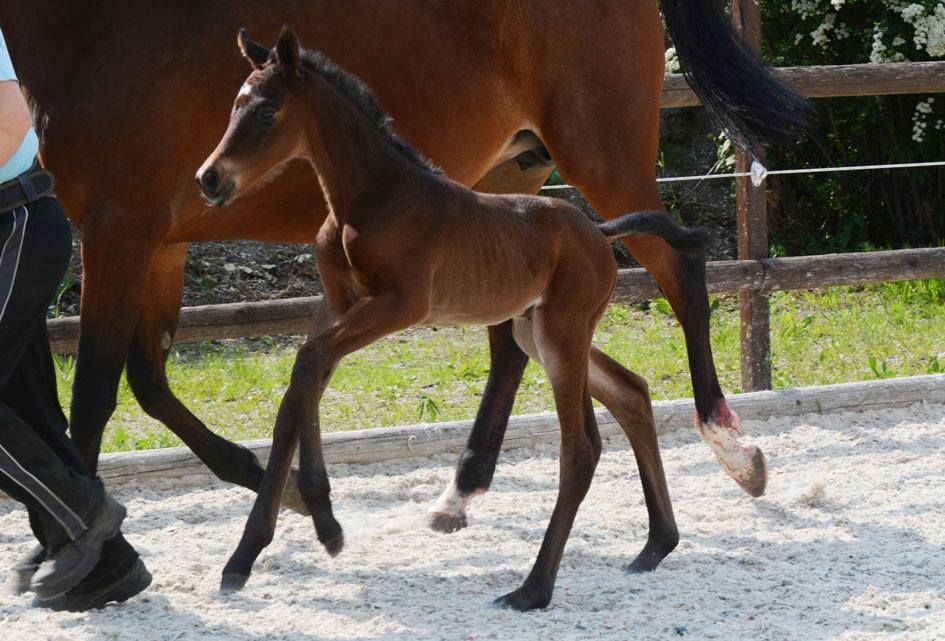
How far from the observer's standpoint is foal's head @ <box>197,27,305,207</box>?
3.14m

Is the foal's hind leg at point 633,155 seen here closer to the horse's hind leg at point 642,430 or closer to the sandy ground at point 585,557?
the sandy ground at point 585,557

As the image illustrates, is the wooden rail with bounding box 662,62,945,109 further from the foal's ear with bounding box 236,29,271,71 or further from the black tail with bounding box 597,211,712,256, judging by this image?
the foal's ear with bounding box 236,29,271,71

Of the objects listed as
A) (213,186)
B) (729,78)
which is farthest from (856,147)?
(213,186)

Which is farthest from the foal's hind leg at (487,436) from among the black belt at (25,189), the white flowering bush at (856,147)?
the white flowering bush at (856,147)

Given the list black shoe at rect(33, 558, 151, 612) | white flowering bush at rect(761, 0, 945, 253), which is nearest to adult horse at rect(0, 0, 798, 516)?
black shoe at rect(33, 558, 151, 612)

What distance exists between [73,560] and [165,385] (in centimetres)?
116

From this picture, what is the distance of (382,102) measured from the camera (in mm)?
4238

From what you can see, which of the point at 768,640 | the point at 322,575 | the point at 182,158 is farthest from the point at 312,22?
the point at 768,640

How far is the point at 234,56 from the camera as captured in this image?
399cm

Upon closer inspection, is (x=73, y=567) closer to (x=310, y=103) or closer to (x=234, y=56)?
(x=310, y=103)

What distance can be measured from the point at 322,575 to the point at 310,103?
4.39 feet

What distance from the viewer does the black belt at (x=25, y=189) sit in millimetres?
3016

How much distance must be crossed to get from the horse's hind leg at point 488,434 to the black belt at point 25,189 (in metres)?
1.70

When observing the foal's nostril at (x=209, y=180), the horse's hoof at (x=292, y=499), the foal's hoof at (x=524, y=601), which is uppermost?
the foal's nostril at (x=209, y=180)
